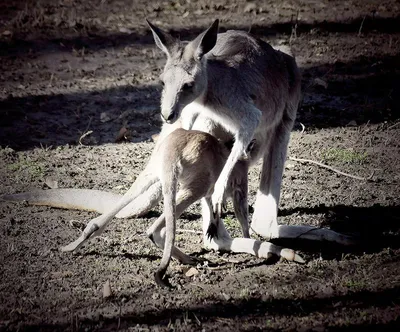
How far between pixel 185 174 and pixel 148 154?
2.13 metres

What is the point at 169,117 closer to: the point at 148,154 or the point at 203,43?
the point at 203,43

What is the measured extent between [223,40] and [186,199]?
1490 mm

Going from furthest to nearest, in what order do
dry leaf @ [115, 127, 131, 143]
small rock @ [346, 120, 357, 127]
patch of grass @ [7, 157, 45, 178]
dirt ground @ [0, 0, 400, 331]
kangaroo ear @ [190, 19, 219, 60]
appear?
small rock @ [346, 120, 357, 127] → dry leaf @ [115, 127, 131, 143] → patch of grass @ [7, 157, 45, 178] → kangaroo ear @ [190, 19, 219, 60] → dirt ground @ [0, 0, 400, 331]

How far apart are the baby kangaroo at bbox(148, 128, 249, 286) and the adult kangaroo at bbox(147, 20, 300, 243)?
0.11 meters

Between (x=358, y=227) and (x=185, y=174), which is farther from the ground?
(x=185, y=174)

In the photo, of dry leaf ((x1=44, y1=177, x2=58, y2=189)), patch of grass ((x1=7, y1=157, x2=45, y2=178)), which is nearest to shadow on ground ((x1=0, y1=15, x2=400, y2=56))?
patch of grass ((x1=7, y1=157, x2=45, y2=178))

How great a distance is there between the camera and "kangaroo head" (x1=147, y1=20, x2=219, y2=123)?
4.55m

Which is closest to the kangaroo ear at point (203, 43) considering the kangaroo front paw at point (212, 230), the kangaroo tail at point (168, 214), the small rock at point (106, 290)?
the kangaroo tail at point (168, 214)

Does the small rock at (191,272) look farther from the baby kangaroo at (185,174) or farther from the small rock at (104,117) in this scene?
the small rock at (104,117)

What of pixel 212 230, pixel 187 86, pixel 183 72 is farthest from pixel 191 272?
pixel 183 72

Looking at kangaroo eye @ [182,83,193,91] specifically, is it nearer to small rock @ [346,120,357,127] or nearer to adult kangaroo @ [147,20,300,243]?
adult kangaroo @ [147,20,300,243]

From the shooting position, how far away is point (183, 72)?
15.3ft

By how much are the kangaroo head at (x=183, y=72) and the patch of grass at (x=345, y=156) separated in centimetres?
214

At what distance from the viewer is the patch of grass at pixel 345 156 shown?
254 inches
